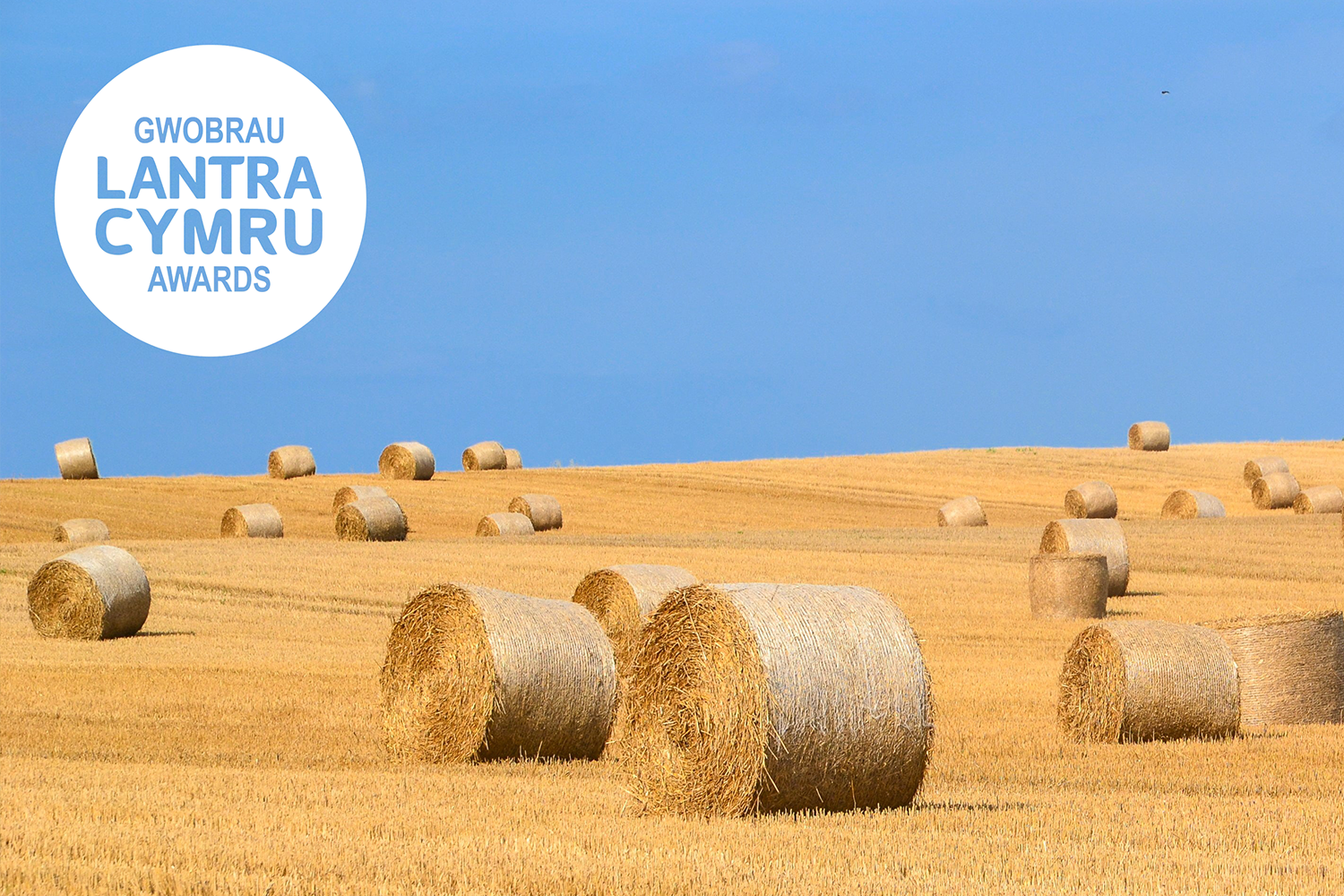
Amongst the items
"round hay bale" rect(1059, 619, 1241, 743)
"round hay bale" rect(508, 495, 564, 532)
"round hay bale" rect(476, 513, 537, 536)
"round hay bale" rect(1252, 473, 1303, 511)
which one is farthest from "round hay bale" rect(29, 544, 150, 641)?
"round hay bale" rect(1252, 473, 1303, 511)

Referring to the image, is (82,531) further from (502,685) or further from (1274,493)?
(1274,493)

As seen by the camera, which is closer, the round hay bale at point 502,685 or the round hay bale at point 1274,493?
the round hay bale at point 502,685

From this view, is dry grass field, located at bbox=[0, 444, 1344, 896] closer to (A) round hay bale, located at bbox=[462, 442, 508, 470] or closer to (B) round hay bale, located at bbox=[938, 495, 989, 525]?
(B) round hay bale, located at bbox=[938, 495, 989, 525]

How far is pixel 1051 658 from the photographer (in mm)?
17859

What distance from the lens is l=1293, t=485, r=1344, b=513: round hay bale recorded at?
39719 millimetres

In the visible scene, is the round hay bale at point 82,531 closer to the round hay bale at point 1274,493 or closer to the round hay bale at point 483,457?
the round hay bale at point 483,457

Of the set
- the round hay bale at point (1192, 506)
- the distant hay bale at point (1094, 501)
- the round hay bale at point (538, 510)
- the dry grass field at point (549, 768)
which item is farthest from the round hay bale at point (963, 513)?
the round hay bale at point (538, 510)

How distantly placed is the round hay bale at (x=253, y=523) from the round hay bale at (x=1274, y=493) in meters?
25.0

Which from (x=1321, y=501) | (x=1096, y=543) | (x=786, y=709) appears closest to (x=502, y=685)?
(x=786, y=709)

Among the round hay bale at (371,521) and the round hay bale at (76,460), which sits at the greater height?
the round hay bale at (76,460)

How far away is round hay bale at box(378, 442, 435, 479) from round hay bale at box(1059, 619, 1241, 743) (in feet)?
108

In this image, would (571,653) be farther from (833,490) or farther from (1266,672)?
(833,490)

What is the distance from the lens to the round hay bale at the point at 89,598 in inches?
779

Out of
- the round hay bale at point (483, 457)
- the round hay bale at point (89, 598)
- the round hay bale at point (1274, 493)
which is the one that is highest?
the round hay bale at point (483, 457)
